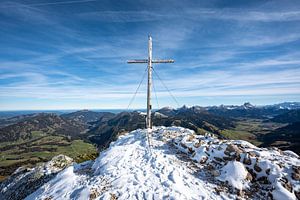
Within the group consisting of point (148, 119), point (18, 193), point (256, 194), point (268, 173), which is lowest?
point (18, 193)

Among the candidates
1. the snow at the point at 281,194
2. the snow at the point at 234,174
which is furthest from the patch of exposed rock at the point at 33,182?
the snow at the point at 281,194

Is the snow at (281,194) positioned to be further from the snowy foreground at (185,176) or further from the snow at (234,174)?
the snow at (234,174)

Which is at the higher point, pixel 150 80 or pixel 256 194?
pixel 150 80

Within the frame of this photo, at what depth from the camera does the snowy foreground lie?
12.3m

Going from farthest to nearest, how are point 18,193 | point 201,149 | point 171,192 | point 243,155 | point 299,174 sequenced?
point 18,193 → point 201,149 → point 243,155 → point 299,174 → point 171,192

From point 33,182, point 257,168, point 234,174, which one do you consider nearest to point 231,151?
point 257,168

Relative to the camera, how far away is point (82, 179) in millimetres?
15367

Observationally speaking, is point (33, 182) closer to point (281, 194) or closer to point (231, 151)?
point (231, 151)

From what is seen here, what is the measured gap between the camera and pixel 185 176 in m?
14.1

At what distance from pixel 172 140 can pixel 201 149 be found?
175 inches

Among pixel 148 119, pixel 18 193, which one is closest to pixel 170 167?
pixel 148 119

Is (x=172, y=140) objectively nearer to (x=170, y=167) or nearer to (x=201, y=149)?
(x=201, y=149)

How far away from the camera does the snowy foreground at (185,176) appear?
40.4 ft

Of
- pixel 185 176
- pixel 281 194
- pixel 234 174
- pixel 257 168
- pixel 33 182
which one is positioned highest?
pixel 257 168
